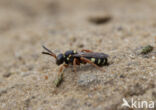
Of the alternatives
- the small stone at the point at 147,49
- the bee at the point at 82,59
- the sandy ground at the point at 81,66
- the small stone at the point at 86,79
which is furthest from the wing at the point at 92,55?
the small stone at the point at 147,49

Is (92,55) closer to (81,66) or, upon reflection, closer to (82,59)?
(82,59)

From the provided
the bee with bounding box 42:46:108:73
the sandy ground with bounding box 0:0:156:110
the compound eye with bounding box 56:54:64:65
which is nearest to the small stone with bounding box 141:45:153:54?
the sandy ground with bounding box 0:0:156:110

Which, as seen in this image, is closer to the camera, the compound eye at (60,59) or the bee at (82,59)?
the bee at (82,59)

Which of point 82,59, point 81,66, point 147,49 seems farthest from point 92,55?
point 147,49

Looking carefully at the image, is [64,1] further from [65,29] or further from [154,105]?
[154,105]

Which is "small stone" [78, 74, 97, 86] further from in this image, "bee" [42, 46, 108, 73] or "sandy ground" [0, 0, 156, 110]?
"bee" [42, 46, 108, 73]

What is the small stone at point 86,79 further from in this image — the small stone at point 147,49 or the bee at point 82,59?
the small stone at point 147,49

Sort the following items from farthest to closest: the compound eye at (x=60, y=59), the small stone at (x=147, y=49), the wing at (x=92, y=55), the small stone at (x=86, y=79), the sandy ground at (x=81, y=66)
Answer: the small stone at (x=147, y=49)
the compound eye at (x=60, y=59)
the wing at (x=92, y=55)
the small stone at (x=86, y=79)
the sandy ground at (x=81, y=66)
